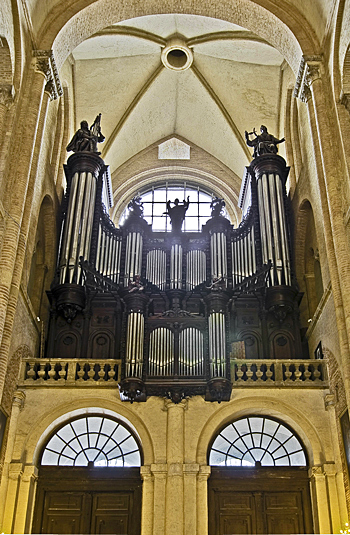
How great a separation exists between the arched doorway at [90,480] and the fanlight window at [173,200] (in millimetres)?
7822

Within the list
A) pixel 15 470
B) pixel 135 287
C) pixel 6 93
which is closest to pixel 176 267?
pixel 135 287

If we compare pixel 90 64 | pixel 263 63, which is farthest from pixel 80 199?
pixel 263 63

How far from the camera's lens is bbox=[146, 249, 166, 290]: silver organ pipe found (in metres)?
15.2

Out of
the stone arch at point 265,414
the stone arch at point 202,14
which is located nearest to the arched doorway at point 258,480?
the stone arch at point 265,414

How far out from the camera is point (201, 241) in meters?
15.9

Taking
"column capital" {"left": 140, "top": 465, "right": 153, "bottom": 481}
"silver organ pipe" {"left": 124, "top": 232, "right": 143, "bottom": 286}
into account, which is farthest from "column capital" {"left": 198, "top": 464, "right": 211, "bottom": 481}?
"silver organ pipe" {"left": 124, "top": 232, "right": 143, "bottom": 286}

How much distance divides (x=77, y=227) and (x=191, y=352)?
15.8 ft

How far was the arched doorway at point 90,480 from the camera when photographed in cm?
1209

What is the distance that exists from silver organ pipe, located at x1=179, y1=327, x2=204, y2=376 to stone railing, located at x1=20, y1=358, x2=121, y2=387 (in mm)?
1398

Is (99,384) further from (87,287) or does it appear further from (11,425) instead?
(87,287)

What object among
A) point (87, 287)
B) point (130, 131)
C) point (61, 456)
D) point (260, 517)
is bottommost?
point (260, 517)

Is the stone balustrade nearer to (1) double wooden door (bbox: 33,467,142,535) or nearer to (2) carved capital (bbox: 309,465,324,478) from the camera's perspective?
(2) carved capital (bbox: 309,465,324,478)

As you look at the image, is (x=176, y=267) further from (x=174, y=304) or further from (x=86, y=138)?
(x=86, y=138)

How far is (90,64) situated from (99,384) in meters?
9.62
